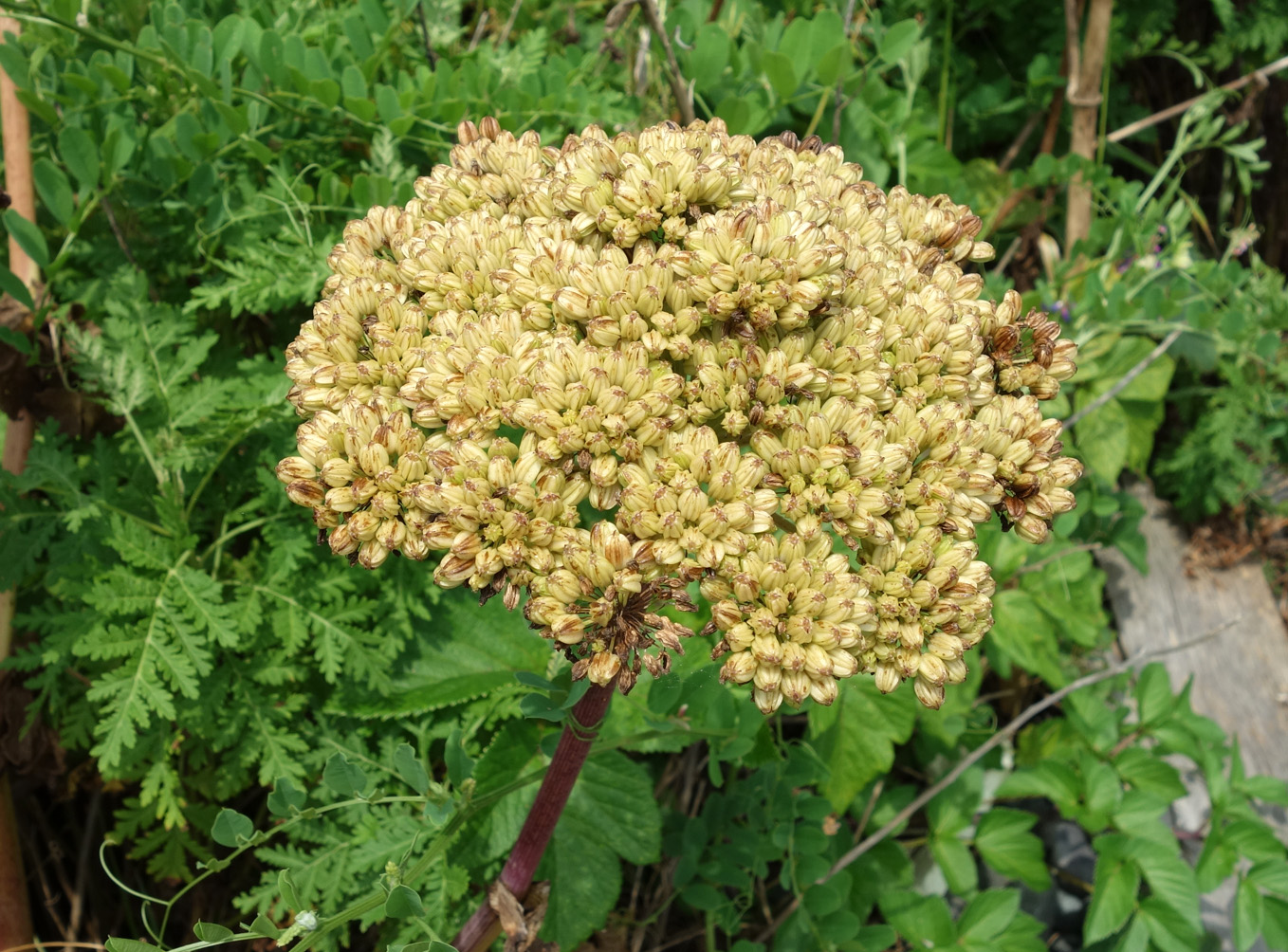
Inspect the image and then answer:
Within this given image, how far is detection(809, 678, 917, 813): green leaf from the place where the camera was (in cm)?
263

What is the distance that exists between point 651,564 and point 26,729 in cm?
180

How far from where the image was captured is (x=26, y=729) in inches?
89.4

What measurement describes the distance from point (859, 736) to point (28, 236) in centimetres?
255

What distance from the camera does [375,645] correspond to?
2389 millimetres

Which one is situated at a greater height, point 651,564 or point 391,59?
point 391,59

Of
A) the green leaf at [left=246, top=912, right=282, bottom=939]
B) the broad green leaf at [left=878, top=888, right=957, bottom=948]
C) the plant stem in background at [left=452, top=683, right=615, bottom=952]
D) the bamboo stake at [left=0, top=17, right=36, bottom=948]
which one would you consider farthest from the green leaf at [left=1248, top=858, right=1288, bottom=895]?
the bamboo stake at [left=0, top=17, right=36, bottom=948]

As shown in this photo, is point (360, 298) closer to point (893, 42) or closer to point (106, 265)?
point (106, 265)

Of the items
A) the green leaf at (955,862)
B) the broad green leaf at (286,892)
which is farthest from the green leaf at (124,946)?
the green leaf at (955,862)

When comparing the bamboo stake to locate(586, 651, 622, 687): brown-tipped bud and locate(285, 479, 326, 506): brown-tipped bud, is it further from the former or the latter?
locate(586, 651, 622, 687): brown-tipped bud

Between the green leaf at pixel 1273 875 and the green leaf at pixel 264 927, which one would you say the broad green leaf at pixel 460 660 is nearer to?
the green leaf at pixel 264 927

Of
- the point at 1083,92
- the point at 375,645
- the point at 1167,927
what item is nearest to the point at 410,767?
the point at 375,645

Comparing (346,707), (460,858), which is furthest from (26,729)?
(460,858)

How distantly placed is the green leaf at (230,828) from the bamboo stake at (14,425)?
1.18m

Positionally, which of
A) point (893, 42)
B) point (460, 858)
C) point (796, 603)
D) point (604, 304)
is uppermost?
point (893, 42)
